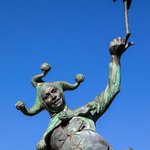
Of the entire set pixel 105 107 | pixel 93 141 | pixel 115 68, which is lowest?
pixel 93 141

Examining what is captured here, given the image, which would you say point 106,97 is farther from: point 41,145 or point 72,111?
point 41,145

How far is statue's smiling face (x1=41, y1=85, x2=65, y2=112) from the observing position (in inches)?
275

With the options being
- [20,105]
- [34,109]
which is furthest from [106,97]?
[20,105]

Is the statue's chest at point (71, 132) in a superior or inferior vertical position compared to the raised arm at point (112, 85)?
inferior

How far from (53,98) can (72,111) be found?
305 millimetres

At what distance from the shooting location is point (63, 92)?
23.5 feet

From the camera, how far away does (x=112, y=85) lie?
22.8 ft

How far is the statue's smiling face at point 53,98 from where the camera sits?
6988 mm

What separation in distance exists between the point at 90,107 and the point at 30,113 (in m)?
0.84

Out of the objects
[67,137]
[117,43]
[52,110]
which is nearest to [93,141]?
[67,137]

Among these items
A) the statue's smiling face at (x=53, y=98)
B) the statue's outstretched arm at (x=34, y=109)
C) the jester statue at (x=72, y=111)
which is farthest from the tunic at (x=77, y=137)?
the statue's outstretched arm at (x=34, y=109)

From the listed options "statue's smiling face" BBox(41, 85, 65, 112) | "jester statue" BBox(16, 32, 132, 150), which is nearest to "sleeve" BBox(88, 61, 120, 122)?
"jester statue" BBox(16, 32, 132, 150)

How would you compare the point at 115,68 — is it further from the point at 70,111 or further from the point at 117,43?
the point at 70,111

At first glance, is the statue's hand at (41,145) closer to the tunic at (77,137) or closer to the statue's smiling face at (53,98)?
the tunic at (77,137)
